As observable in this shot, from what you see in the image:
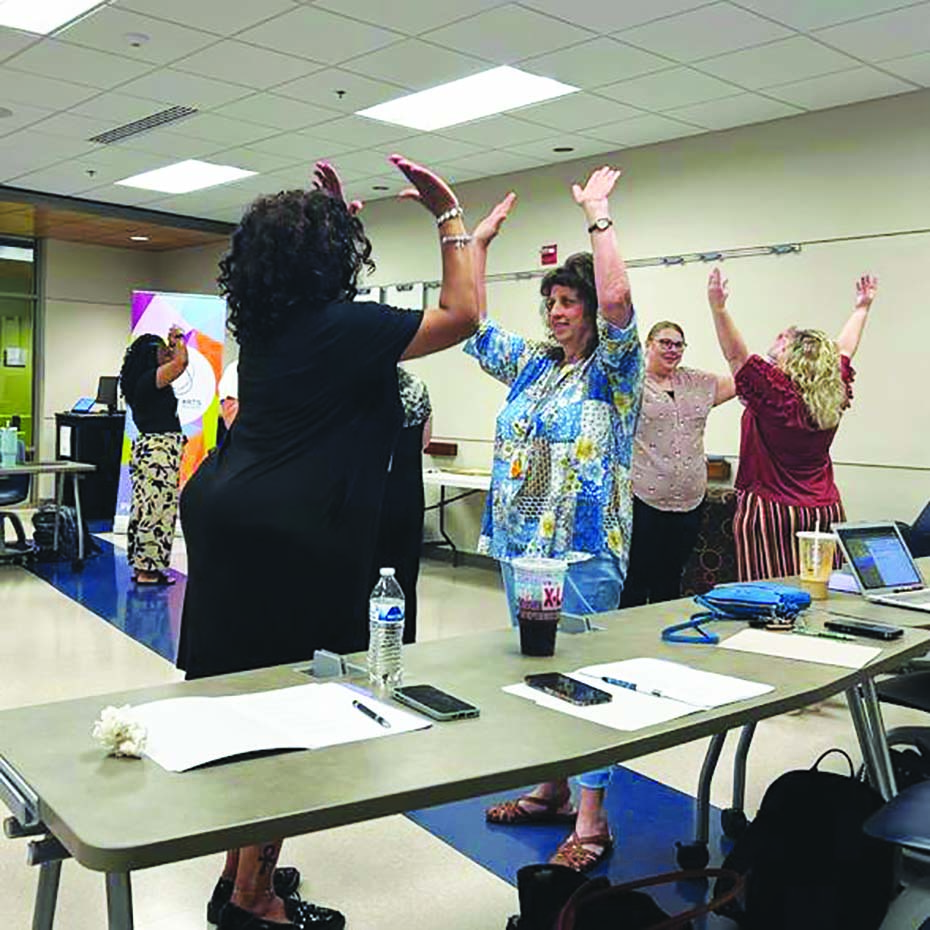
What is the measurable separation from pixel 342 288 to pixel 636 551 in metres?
2.39

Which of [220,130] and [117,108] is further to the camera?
[220,130]

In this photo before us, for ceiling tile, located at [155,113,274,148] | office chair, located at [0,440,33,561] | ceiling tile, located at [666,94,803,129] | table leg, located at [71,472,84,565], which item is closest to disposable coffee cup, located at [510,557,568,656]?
ceiling tile, located at [666,94,803,129]

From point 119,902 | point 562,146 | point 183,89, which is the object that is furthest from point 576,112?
point 119,902

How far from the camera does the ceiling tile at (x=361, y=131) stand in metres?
6.28

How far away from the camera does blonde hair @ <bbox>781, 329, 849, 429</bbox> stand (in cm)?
386

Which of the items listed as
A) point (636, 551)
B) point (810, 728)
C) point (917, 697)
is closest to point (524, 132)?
point (636, 551)

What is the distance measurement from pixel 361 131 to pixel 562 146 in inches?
49.7

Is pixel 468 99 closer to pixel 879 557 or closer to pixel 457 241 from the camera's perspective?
pixel 879 557

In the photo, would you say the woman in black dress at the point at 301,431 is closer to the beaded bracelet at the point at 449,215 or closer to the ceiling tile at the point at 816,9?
the beaded bracelet at the point at 449,215

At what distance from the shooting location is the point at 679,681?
1.78m

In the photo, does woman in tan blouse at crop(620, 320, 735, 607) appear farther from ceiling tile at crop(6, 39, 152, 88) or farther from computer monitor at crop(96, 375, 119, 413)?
computer monitor at crop(96, 375, 119, 413)

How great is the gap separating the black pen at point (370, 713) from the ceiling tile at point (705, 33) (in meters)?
3.67

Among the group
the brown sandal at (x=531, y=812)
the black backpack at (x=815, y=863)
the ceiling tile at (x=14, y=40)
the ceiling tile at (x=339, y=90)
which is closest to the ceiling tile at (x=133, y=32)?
the ceiling tile at (x=14, y=40)

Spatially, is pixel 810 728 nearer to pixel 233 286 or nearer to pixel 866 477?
pixel 866 477
